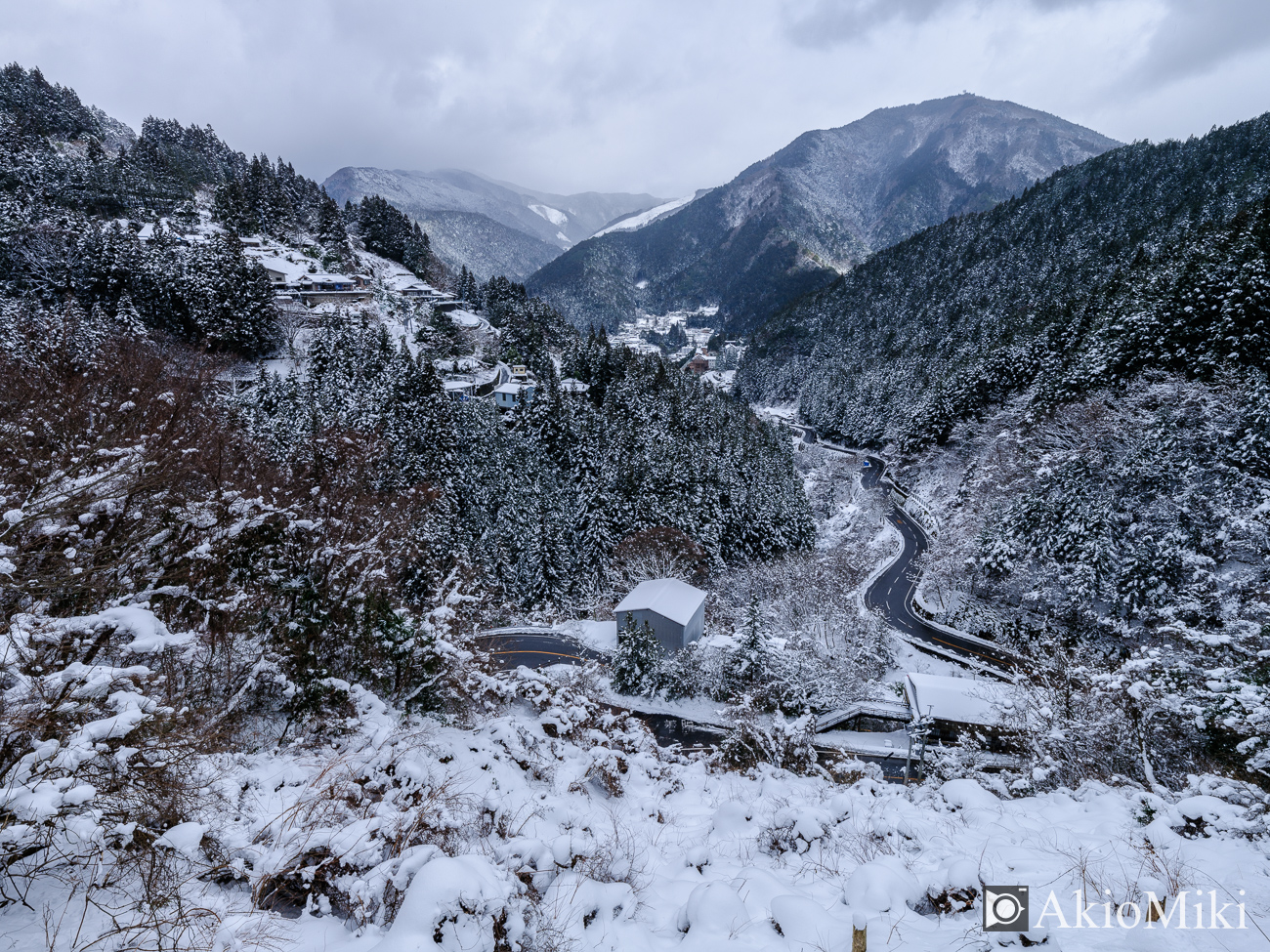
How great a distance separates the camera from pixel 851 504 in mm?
50844

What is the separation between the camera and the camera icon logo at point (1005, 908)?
374cm

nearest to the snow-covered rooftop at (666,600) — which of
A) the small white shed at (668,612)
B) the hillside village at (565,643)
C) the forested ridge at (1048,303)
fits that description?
the small white shed at (668,612)

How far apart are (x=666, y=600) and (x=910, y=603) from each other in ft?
59.4

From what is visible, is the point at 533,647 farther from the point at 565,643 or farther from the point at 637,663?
the point at 637,663

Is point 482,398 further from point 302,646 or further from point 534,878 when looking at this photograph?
point 534,878

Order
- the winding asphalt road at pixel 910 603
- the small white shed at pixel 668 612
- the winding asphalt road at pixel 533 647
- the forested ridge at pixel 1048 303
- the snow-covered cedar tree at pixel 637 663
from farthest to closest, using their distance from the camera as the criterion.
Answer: the forested ridge at pixel 1048 303, the winding asphalt road at pixel 910 603, the winding asphalt road at pixel 533 647, the small white shed at pixel 668 612, the snow-covered cedar tree at pixel 637 663

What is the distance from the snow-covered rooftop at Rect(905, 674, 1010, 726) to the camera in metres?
16.8

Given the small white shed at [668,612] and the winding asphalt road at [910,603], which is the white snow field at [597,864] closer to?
the small white shed at [668,612]

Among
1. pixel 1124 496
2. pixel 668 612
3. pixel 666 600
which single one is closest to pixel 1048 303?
pixel 1124 496

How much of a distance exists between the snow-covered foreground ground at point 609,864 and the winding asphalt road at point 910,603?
16.3 meters

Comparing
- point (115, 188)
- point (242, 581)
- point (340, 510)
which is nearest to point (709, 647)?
point (340, 510)

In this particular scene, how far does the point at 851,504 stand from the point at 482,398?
40000 millimetres

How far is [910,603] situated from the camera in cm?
3081

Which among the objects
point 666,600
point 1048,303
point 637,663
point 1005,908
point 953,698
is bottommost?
point 953,698
